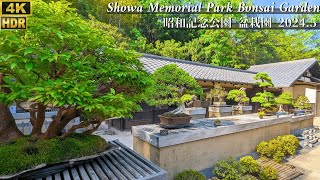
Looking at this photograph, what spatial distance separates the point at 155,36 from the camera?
22.8 metres

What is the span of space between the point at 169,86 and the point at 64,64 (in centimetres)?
302

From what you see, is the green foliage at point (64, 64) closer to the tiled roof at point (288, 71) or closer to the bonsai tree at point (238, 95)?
the bonsai tree at point (238, 95)

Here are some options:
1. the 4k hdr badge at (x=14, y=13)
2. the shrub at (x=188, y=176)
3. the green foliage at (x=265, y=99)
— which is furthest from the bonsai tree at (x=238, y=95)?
the 4k hdr badge at (x=14, y=13)

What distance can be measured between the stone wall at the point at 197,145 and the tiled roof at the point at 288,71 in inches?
354

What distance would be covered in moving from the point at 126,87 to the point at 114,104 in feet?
1.93

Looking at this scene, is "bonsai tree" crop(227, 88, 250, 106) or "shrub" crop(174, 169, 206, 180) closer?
"shrub" crop(174, 169, 206, 180)

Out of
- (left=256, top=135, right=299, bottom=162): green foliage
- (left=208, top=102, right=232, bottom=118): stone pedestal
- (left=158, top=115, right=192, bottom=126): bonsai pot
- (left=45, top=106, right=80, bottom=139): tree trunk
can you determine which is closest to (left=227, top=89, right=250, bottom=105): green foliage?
(left=208, top=102, right=232, bottom=118): stone pedestal

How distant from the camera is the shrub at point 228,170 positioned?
530cm

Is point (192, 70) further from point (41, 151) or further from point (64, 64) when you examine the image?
point (41, 151)

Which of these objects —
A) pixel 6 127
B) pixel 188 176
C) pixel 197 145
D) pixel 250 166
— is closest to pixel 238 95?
pixel 250 166

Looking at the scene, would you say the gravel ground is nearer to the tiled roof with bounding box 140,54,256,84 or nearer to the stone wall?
the stone wall

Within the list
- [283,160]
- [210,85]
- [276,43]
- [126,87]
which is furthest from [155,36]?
[126,87]

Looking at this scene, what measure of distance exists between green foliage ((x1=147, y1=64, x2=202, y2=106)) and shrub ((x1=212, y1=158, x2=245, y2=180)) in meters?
2.18

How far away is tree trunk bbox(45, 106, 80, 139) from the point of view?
292cm
